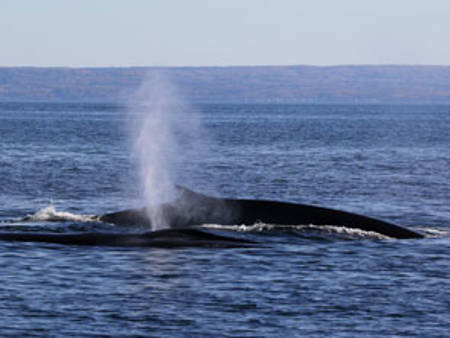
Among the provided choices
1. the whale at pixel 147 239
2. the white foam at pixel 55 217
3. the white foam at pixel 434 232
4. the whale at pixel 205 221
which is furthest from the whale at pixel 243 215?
the whale at pixel 147 239

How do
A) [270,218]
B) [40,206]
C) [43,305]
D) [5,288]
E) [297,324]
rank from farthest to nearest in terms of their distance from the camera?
1. [40,206]
2. [270,218]
3. [5,288]
4. [43,305]
5. [297,324]

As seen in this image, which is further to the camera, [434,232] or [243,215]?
[434,232]

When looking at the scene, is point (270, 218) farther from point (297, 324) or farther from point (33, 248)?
point (297, 324)

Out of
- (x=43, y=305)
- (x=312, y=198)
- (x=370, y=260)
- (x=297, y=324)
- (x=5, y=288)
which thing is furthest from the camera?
(x=312, y=198)

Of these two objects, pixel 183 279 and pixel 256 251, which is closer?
pixel 183 279

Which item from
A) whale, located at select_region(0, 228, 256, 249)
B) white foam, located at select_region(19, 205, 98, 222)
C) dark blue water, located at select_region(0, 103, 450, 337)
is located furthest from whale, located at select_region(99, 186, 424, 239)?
whale, located at select_region(0, 228, 256, 249)

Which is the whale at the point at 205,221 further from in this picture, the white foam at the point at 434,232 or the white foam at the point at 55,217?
the white foam at the point at 434,232

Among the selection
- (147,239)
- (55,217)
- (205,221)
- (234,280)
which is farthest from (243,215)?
(234,280)

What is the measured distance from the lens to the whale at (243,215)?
82.3 feet

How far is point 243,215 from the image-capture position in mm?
25703

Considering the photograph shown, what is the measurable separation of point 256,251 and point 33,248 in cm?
464

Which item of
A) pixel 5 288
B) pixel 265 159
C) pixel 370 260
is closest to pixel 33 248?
pixel 5 288

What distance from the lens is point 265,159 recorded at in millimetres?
61719

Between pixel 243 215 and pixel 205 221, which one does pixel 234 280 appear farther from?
pixel 205 221
